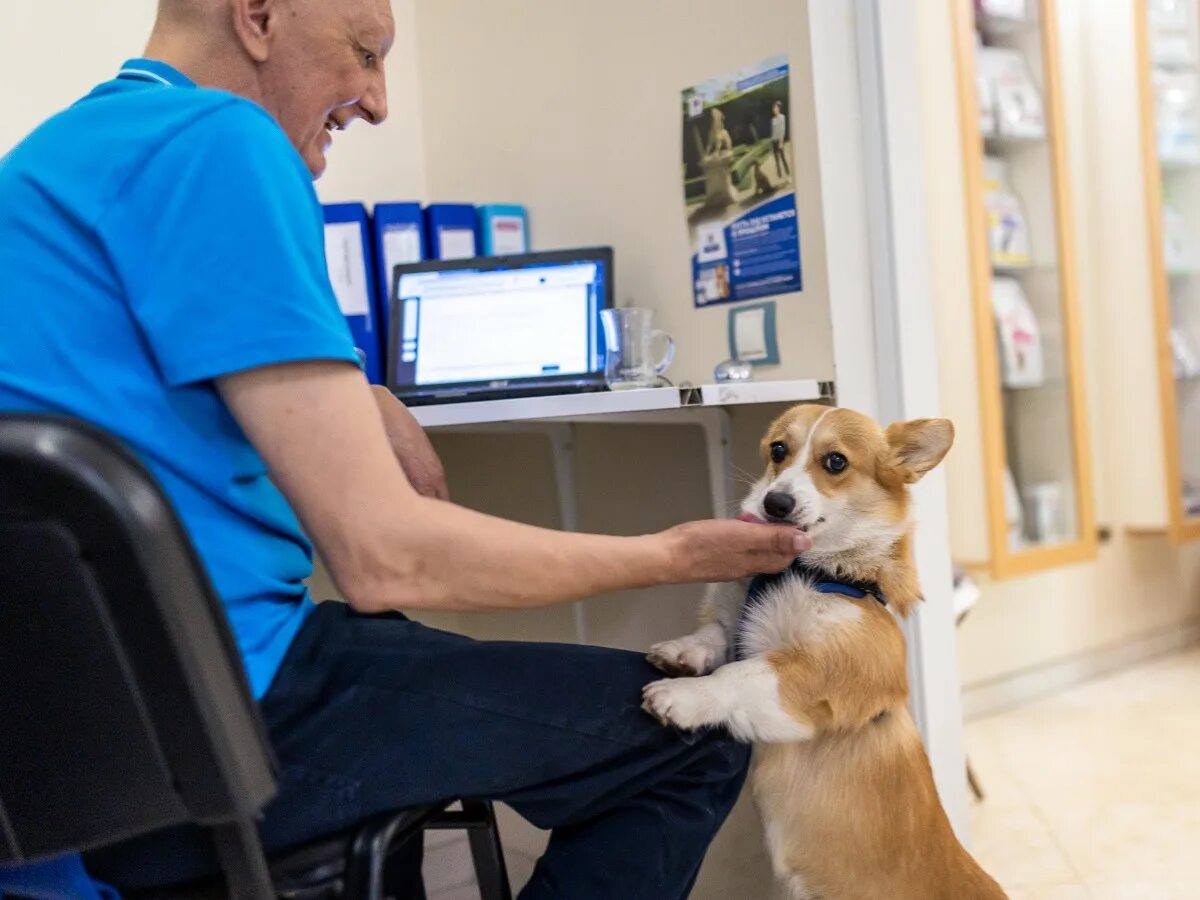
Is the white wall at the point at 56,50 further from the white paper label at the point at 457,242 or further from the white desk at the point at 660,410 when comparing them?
the white desk at the point at 660,410

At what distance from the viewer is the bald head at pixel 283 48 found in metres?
1.02

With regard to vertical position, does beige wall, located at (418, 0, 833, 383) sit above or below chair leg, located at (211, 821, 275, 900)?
above

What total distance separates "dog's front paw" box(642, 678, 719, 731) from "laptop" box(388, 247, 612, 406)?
94cm

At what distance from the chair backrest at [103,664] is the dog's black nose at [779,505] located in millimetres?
730

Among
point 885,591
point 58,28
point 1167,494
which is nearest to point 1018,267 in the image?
point 1167,494

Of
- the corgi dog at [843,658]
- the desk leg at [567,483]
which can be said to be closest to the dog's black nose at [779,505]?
the corgi dog at [843,658]

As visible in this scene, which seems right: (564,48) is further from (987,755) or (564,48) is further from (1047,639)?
(1047,639)

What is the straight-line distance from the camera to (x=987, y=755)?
110 inches

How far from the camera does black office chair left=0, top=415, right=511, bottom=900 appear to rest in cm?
67

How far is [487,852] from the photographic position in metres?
1.20

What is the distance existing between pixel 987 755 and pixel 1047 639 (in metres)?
0.70

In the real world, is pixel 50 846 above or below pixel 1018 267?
below

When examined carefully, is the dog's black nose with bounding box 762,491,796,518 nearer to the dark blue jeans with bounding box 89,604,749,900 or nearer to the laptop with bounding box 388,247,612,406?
the dark blue jeans with bounding box 89,604,749,900

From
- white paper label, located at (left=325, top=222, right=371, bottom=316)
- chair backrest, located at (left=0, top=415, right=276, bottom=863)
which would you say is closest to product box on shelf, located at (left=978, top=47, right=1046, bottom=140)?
white paper label, located at (left=325, top=222, right=371, bottom=316)
